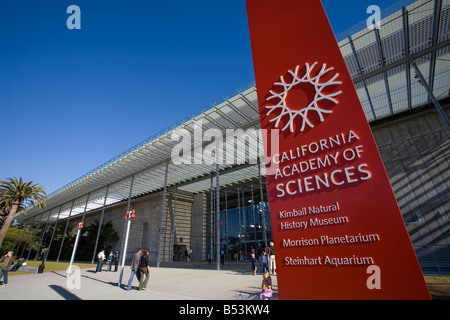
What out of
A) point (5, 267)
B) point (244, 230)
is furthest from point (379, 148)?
point (5, 267)

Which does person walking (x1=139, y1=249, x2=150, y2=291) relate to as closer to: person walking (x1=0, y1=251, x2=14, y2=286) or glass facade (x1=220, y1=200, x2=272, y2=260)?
person walking (x1=0, y1=251, x2=14, y2=286)

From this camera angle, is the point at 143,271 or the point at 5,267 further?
the point at 5,267

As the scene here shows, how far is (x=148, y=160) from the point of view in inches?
→ 893

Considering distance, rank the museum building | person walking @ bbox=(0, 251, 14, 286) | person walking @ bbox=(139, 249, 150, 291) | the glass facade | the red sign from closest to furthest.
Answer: the red sign < person walking @ bbox=(139, 249, 150, 291) < person walking @ bbox=(0, 251, 14, 286) < the museum building < the glass facade

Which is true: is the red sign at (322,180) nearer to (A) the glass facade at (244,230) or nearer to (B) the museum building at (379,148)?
(B) the museum building at (379,148)

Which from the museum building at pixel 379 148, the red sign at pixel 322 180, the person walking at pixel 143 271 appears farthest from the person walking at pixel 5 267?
the red sign at pixel 322 180

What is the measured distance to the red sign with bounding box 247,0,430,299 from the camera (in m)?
2.85

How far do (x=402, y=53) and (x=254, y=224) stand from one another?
20.6 meters

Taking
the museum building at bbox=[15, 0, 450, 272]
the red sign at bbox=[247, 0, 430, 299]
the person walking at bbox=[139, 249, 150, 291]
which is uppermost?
the museum building at bbox=[15, 0, 450, 272]

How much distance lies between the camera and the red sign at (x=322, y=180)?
2.85 meters

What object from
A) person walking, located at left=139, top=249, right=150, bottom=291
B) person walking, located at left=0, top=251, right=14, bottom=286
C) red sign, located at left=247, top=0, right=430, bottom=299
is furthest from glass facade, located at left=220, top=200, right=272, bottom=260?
red sign, located at left=247, top=0, right=430, bottom=299

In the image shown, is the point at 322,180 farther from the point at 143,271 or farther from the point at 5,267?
the point at 5,267

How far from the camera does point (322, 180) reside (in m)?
3.63
